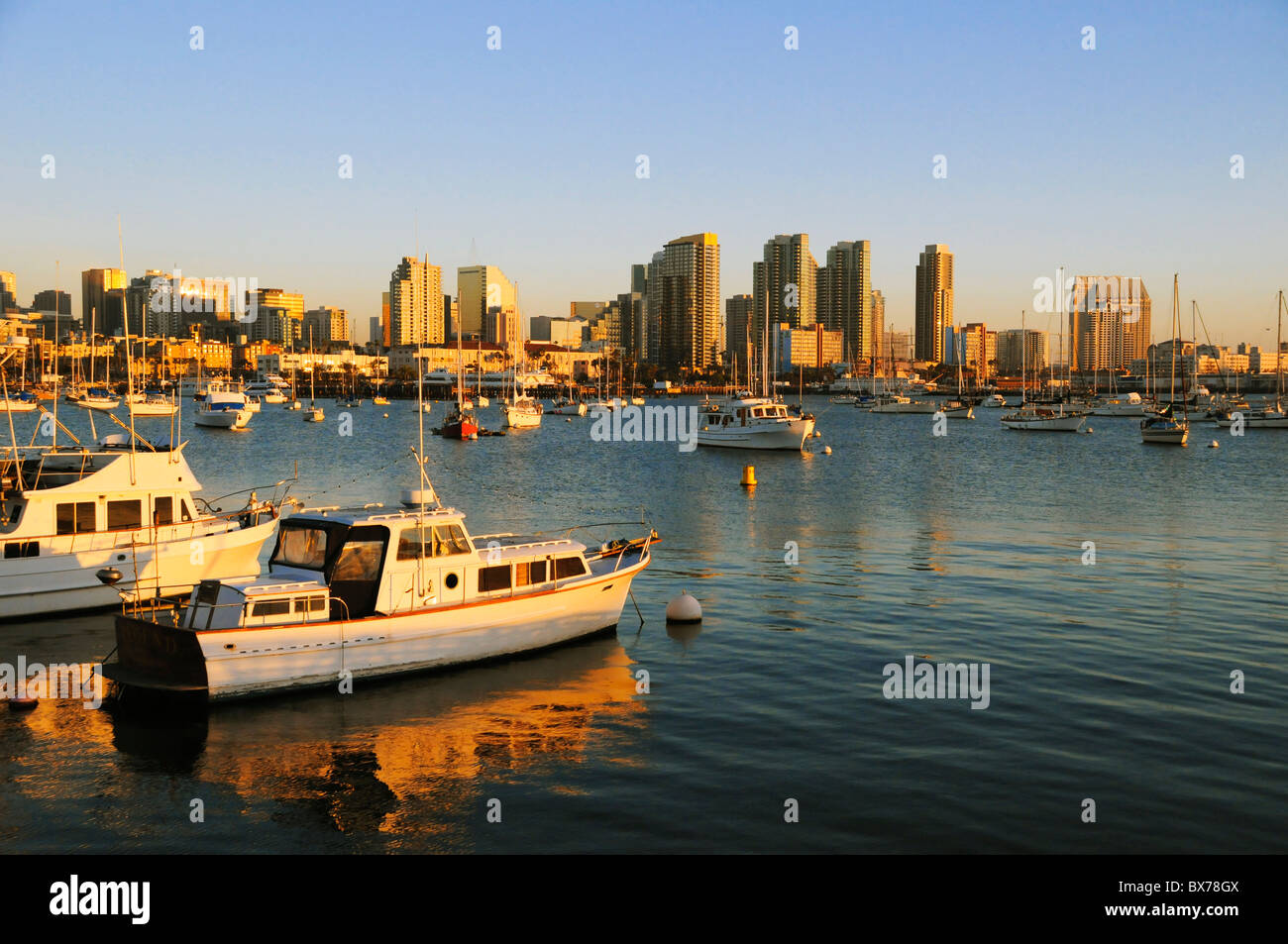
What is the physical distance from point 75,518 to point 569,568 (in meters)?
13.2

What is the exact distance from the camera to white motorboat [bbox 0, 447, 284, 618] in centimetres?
2520

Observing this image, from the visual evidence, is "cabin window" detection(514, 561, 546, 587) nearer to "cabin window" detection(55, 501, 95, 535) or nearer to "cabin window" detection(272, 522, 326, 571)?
"cabin window" detection(272, 522, 326, 571)

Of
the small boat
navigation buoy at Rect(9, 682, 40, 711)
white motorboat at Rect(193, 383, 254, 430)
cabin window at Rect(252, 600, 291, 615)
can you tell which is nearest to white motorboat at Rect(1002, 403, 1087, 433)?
the small boat

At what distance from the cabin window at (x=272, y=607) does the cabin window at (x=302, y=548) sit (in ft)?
6.10

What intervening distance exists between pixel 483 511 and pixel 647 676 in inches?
1078

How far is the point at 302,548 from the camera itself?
21.4 metres

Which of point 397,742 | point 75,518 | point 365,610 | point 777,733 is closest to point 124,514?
point 75,518

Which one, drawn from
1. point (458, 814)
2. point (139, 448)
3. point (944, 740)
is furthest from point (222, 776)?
point (139, 448)

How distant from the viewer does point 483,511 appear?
47.6 metres

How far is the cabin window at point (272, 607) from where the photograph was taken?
18891 millimetres

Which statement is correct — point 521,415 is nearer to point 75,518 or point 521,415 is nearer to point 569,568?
point 75,518

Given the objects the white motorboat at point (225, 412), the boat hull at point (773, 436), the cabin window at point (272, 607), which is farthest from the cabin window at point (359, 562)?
the white motorboat at point (225, 412)

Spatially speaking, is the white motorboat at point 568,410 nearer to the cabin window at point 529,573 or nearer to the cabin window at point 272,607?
the cabin window at point 529,573
